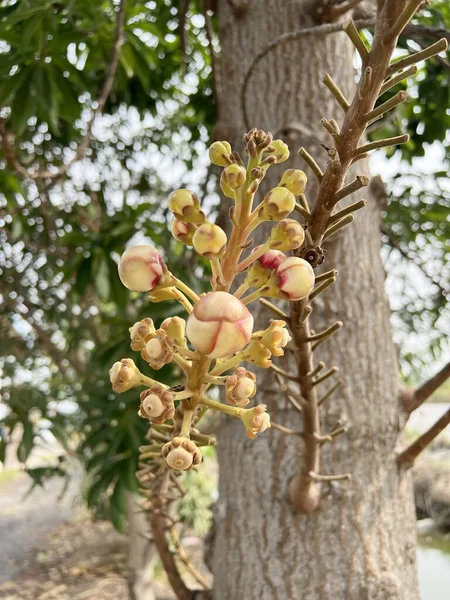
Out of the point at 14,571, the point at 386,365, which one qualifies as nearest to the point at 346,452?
the point at 386,365

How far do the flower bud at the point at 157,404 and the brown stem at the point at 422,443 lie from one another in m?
0.50

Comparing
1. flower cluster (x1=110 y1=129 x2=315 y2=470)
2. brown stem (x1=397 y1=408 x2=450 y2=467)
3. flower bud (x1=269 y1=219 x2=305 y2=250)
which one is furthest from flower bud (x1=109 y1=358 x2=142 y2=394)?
brown stem (x1=397 y1=408 x2=450 y2=467)

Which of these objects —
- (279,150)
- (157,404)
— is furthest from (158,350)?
(279,150)

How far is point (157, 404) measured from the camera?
0.30m

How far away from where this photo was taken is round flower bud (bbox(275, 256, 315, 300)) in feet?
1.00

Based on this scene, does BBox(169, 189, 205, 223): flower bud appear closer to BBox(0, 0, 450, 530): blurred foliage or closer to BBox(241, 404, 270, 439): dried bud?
BBox(241, 404, 270, 439): dried bud

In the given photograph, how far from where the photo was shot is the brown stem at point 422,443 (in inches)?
28.8

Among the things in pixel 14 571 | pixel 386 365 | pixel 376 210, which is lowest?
pixel 14 571

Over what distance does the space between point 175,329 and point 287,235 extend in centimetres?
8

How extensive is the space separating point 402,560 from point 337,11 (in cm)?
84

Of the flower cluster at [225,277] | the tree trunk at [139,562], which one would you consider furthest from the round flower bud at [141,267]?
the tree trunk at [139,562]

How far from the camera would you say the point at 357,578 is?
0.79m

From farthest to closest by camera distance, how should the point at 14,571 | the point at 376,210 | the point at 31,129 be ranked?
1. the point at 14,571
2. the point at 31,129
3. the point at 376,210

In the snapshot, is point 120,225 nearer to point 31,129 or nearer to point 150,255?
point 31,129
